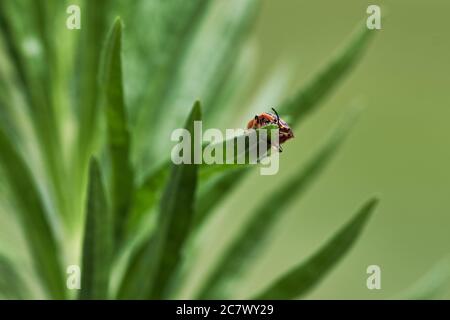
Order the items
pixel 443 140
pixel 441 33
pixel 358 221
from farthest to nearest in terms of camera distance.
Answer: pixel 443 140, pixel 441 33, pixel 358 221

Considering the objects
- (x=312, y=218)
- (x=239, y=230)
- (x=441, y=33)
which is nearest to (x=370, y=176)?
(x=312, y=218)

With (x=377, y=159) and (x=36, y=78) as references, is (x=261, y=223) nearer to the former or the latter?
(x=36, y=78)

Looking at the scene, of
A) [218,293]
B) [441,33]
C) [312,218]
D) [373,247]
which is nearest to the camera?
[218,293]

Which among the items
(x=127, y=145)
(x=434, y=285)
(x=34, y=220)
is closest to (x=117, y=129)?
(x=127, y=145)

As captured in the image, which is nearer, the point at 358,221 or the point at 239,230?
the point at 358,221

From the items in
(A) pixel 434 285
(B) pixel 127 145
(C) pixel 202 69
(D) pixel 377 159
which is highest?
(D) pixel 377 159

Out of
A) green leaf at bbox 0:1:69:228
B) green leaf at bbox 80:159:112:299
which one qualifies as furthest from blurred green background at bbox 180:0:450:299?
green leaf at bbox 80:159:112:299
